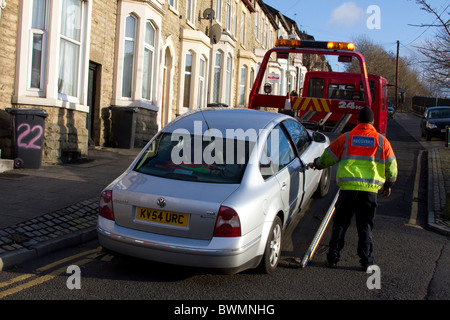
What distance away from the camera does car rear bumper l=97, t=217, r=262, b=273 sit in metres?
4.13

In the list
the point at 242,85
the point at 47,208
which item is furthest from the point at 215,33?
the point at 47,208

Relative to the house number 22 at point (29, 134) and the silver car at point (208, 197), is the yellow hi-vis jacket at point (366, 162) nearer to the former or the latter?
the silver car at point (208, 197)

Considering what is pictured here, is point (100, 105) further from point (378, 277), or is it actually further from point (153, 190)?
point (378, 277)

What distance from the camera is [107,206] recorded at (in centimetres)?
461

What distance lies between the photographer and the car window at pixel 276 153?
4964 mm

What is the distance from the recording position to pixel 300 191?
597cm

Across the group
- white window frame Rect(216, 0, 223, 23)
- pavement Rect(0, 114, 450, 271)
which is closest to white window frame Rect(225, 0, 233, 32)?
white window frame Rect(216, 0, 223, 23)

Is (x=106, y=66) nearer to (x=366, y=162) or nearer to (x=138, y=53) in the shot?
(x=138, y=53)

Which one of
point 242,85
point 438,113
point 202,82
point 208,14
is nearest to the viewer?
point 208,14

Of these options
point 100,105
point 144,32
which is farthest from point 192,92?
point 100,105

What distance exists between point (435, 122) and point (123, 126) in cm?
1371

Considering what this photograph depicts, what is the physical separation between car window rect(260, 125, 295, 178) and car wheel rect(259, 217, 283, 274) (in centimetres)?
57

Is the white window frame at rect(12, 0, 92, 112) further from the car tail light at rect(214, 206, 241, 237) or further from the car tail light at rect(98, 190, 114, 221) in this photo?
the car tail light at rect(214, 206, 241, 237)

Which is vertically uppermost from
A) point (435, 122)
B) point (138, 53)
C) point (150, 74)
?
point (138, 53)
